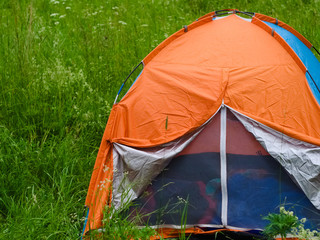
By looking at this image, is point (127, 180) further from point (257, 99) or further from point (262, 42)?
point (262, 42)

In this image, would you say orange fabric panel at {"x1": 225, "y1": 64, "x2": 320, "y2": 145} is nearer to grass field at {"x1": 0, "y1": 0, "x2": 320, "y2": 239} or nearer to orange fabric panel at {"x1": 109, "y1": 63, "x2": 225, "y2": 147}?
orange fabric panel at {"x1": 109, "y1": 63, "x2": 225, "y2": 147}

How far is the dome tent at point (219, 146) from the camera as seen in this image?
8.68 ft

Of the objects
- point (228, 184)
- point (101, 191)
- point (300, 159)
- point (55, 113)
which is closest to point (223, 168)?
point (228, 184)

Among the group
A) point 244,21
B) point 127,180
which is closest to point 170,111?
point 127,180

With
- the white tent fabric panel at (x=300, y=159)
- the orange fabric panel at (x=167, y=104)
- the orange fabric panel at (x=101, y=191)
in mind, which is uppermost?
the orange fabric panel at (x=167, y=104)

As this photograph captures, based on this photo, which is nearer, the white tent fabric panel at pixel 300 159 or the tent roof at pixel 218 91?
the white tent fabric panel at pixel 300 159

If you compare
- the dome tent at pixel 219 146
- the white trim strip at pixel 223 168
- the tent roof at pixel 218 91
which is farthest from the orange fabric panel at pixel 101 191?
the white trim strip at pixel 223 168

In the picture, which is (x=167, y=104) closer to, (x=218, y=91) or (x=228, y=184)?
(x=218, y=91)

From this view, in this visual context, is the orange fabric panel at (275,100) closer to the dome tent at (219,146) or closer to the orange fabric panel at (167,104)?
the dome tent at (219,146)

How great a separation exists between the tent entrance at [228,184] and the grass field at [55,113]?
2.02 feet

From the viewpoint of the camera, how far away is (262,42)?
3082 millimetres

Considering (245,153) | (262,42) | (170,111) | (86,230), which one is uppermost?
(262,42)

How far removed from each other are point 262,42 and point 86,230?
181 cm

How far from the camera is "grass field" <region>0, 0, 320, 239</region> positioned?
2.63 meters
